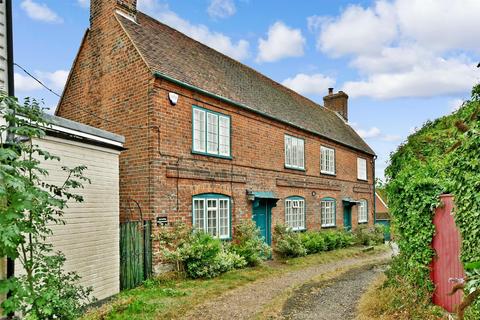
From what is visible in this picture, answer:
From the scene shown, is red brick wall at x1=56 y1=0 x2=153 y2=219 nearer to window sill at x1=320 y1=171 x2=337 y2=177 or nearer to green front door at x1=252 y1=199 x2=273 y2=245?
green front door at x1=252 y1=199 x2=273 y2=245

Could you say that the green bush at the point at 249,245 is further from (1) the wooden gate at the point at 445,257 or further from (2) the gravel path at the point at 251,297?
(1) the wooden gate at the point at 445,257

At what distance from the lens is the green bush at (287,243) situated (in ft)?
54.0

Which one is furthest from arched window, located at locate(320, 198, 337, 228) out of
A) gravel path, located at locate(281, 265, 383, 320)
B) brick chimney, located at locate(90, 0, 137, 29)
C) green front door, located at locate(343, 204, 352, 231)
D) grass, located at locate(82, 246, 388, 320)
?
brick chimney, located at locate(90, 0, 137, 29)

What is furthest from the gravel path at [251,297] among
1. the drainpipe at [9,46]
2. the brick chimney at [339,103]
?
the brick chimney at [339,103]

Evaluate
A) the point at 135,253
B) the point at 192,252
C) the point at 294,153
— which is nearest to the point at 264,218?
the point at 294,153

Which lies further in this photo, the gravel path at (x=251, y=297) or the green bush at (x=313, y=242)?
the green bush at (x=313, y=242)

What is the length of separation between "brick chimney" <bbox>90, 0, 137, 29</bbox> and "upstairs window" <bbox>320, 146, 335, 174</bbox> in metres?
12.1

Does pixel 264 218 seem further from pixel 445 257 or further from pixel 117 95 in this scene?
pixel 445 257

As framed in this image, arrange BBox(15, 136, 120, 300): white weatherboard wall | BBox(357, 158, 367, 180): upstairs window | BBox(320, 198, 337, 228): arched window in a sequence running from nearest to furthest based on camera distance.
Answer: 1. BBox(15, 136, 120, 300): white weatherboard wall
2. BBox(320, 198, 337, 228): arched window
3. BBox(357, 158, 367, 180): upstairs window

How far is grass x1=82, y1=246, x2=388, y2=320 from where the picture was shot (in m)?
8.13

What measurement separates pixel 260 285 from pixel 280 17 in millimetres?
8401

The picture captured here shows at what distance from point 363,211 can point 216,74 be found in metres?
16.0

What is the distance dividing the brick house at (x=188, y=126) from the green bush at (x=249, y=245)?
41cm

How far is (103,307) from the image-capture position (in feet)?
28.7
